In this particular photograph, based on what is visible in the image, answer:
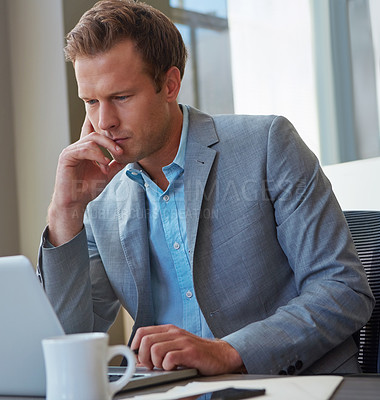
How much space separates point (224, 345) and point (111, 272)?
1.87 ft

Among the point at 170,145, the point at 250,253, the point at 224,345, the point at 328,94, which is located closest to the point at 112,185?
the point at 170,145

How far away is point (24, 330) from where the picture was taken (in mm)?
840

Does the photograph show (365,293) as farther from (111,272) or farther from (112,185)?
(112,185)

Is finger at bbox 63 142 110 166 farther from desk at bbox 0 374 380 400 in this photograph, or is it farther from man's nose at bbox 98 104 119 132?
desk at bbox 0 374 380 400

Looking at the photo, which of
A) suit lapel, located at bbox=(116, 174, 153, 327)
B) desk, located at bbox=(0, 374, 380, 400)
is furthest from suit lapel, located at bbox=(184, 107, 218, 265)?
desk, located at bbox=(0, 374, 380, 400)

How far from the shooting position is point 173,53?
171 cm

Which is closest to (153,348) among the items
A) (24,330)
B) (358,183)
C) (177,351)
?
(177,351)

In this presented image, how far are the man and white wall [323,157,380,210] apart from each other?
93 centimetres

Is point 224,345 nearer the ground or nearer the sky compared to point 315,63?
nearer the ground

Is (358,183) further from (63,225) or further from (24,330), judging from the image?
(24,330)

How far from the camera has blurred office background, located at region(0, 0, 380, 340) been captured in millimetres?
2441

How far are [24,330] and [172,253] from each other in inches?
30.1

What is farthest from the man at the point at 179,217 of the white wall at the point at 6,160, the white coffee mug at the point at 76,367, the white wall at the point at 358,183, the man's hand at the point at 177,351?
the white wall at the point at 6,160

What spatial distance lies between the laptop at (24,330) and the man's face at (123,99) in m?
0.73
